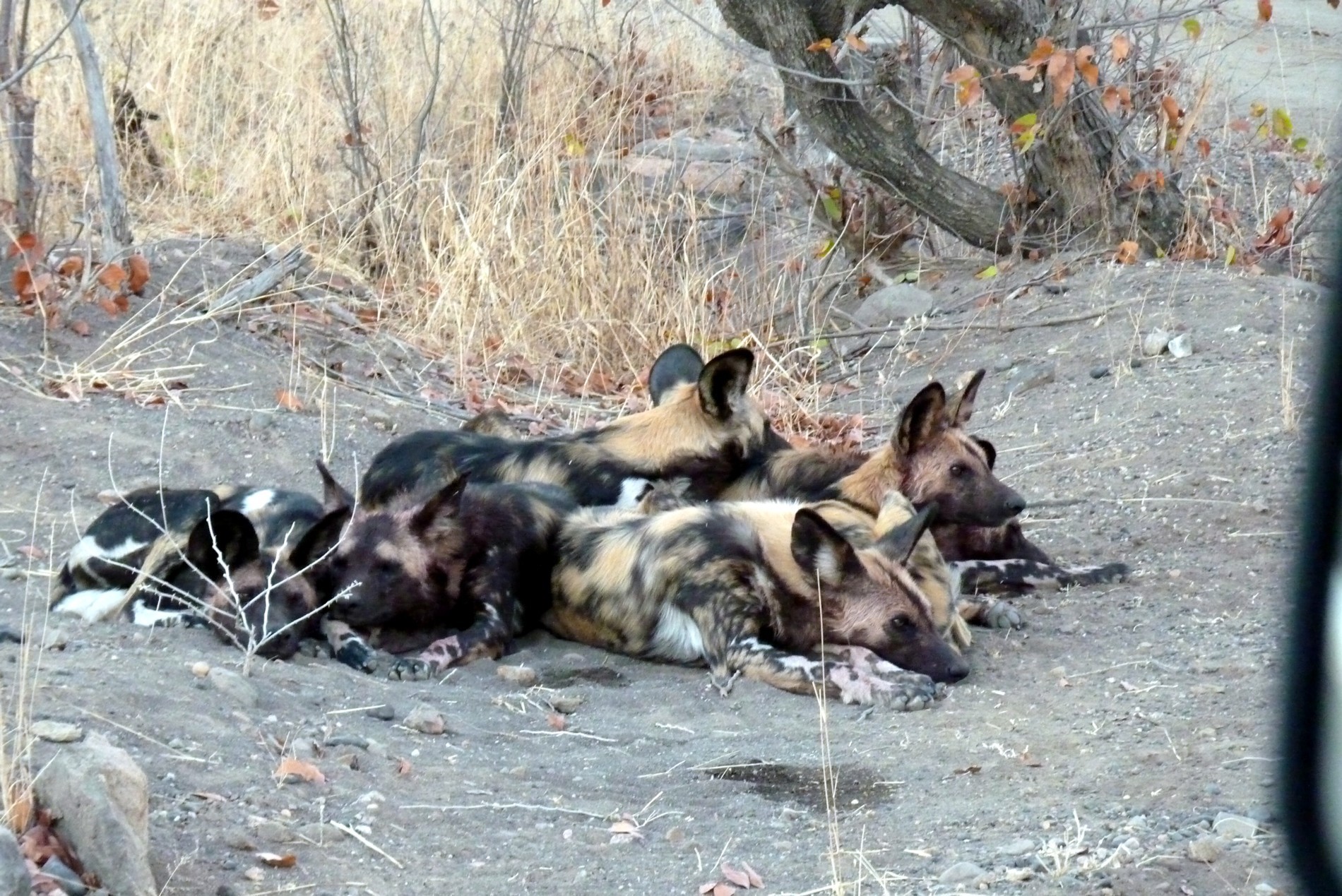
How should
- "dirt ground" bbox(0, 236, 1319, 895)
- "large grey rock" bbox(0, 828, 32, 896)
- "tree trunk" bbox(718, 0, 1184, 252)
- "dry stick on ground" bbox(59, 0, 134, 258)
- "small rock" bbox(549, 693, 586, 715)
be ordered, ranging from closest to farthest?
"large grey rock" bbox(0, 828, 32, 896) → "dirt ground" bbox(0, 236, 1319, 895) → "small rock" bbox(549, 693, 586, 715) → "dry stick on ground" bbox(59, 0, 134, 258) → "tree trunk" bbox(718, 0, 1184, 252)

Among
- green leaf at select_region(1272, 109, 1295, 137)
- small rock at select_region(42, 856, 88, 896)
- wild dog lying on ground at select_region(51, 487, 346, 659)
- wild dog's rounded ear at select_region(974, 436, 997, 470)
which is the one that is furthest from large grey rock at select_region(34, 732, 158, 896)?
green leaf at select_region(1272, 109, 1295, 137)

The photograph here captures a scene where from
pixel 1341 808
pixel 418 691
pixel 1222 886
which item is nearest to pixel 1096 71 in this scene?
pixel 418 691

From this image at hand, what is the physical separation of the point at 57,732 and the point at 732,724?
1.60 metres

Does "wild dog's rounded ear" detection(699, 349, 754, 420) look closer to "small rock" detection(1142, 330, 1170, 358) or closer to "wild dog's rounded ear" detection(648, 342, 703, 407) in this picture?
"wild dog's rounded ear" detection(648, 342, 703, 407)

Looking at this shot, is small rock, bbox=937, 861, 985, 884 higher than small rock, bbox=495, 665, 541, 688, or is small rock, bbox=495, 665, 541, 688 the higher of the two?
small rock, bbox=937, 861, 985, 884

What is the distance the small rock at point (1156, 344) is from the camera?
6730 millimetres

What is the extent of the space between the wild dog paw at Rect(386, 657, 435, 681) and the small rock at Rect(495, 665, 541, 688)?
0.57 feet

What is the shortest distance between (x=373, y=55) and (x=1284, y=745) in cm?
850

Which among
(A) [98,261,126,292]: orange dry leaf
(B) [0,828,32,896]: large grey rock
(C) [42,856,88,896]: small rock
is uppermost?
(A) [98,261,126,292]: orange dry leaf

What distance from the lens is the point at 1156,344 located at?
6734 mm

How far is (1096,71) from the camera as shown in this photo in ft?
20.4

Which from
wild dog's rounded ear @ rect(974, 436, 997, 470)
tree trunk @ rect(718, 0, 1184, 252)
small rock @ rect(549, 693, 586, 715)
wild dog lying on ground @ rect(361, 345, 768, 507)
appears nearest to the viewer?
small rock @ rect(549, 693, 586, 715)

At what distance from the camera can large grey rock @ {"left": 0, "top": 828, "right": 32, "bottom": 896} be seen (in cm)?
214

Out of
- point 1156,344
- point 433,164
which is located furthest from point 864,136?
point 433,164
